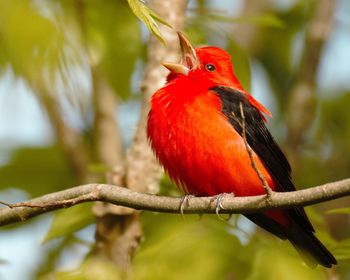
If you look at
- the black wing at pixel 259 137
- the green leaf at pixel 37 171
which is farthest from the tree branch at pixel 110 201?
the green leaf at pixel 37 171

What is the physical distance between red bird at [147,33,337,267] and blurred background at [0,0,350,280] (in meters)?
0.24

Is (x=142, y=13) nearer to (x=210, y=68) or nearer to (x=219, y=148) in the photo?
(x=219, y=148)

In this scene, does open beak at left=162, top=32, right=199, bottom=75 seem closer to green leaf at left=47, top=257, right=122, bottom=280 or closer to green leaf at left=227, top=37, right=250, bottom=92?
green leaf at left=227, top=37, right=250, bottom=92

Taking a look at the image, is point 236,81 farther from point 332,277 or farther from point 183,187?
point 332,277

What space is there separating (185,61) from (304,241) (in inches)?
68.9

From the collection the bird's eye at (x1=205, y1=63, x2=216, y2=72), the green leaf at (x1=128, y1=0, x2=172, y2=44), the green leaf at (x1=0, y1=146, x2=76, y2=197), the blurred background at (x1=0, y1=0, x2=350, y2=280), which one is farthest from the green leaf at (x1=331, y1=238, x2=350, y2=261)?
the green leaf at (x1=0, y1=146, x2=76, y2=197)

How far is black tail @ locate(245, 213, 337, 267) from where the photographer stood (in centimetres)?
509

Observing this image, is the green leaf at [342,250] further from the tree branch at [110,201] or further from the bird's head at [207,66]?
the bird's head at [207,66]

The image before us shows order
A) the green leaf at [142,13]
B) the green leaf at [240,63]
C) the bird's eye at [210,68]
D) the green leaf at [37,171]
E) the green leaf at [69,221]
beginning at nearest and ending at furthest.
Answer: the green leaf at [142,13], the green leaf at [69,221], the bird's eye at [210,68], the green leaf at [240,63], the green leaf at [37,171]

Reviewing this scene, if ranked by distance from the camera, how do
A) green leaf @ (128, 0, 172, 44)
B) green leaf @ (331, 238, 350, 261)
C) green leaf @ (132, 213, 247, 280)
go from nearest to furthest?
1. green leaf @ (128, 0, 172, 44)
2. green leaf @ (331, 238, 350, 261)
3. green leaf @ (132, 213, 247, 280)

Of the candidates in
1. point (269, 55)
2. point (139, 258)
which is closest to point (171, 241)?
point (139, 258)

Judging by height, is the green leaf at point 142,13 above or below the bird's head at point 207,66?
above

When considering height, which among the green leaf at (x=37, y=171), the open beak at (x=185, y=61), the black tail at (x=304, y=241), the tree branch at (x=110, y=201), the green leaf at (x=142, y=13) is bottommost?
Result: the green leaf at (x=37, y=171)

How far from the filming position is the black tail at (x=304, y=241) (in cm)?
509
